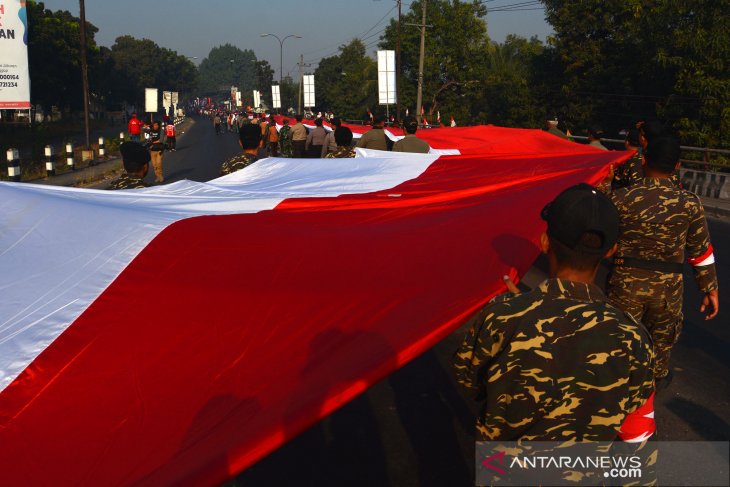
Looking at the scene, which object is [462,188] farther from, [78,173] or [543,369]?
[78,173]

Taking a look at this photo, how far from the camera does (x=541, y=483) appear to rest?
94.3 inches

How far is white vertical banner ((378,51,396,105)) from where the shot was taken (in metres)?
31.7

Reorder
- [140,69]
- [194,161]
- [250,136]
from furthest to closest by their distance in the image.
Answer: [140,69] → [194,161] → [250,136]

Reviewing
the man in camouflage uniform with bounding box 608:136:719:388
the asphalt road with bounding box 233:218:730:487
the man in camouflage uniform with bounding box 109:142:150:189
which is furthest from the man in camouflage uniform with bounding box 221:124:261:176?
the man in camouflage uniform with bounding box 608:136:719:388

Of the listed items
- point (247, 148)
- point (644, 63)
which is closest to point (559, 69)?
point (644, 63)

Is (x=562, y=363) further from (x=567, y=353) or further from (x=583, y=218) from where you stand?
(x=583, y=218)

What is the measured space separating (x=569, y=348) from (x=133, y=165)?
490 cm

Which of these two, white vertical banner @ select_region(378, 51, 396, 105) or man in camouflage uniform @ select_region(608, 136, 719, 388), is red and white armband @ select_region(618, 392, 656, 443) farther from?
white vertical banner @ select_region(378, 51, 396, 105)

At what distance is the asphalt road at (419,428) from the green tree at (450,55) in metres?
73.5

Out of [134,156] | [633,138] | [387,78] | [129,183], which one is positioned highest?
[387,78]

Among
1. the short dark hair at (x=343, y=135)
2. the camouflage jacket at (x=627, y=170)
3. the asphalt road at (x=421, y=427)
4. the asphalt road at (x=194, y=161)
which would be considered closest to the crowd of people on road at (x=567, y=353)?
the asphalt road at (x=421, y=427)

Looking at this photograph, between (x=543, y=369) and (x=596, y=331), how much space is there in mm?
199

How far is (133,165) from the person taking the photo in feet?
20.8

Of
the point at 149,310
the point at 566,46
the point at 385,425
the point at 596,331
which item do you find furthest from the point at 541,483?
the point at 566,46
